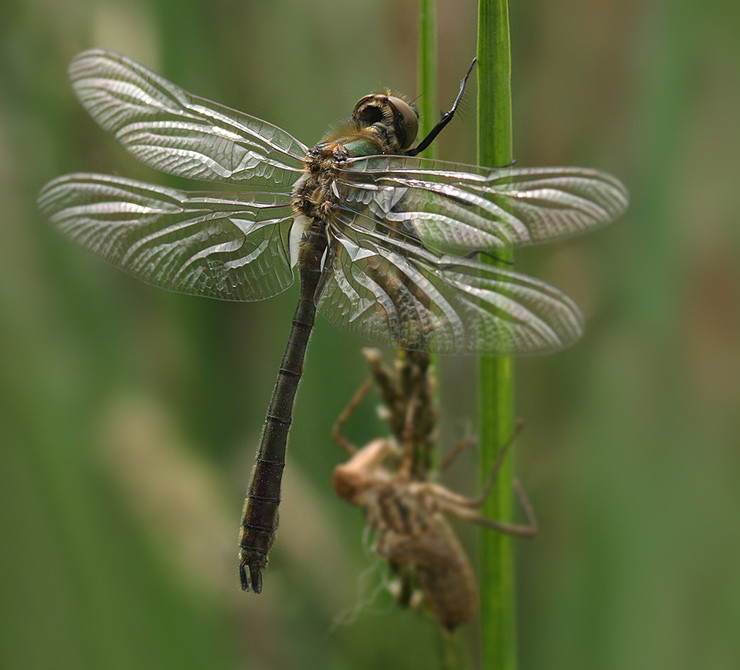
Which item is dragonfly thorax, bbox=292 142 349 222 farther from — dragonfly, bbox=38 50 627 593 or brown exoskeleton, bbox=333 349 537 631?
brown exoskeleton, bbox=333 349 537 631

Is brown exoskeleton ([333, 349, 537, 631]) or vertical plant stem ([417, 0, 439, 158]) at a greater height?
vertical plant stem ([417, 0, 439, 158])

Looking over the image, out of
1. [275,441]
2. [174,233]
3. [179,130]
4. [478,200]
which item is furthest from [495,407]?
[179,130]

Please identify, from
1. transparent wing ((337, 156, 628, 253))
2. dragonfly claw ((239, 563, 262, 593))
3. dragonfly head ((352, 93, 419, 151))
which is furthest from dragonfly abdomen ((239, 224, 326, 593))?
dragonfly head ((352, 93, 419, 151))

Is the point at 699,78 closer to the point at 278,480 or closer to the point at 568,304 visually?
the point at 568,304

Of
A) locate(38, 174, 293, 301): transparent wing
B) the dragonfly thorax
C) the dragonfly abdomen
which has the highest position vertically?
the dragonfly thorax

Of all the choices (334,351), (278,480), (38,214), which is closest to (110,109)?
(38,214)

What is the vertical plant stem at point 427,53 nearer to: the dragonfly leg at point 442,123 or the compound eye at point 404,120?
the dragonfly leg at point 442,123
